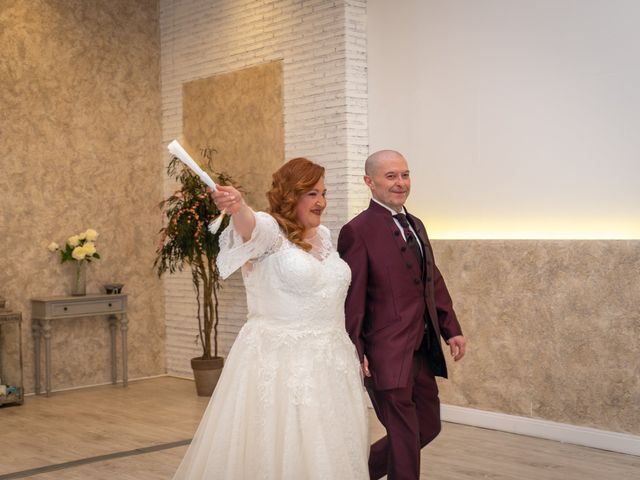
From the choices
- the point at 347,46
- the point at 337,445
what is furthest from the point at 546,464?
the point at 347,46

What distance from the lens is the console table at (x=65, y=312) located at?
25.8ft

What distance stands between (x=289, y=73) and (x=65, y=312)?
2757mm

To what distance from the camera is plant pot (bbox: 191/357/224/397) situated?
25.6 feet

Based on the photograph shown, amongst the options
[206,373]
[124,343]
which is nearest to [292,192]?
[206,373]

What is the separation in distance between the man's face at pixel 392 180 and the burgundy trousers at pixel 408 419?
685mm

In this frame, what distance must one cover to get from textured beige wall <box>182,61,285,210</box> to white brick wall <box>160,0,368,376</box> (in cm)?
10

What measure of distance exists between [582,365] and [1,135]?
5.06 m

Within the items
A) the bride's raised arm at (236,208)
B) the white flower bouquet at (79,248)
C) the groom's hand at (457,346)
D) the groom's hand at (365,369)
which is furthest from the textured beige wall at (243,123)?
the bride's raised arm at (236,208)

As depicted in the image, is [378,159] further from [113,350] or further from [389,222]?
[113,350]

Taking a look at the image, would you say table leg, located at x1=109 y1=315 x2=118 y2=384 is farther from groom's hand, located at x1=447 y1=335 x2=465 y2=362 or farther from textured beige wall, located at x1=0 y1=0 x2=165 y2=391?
groom's hand, located at x1=447 y1=335 x2=465 y2=362

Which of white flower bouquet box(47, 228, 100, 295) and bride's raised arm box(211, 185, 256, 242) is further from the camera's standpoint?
white flower bouquet box(47, 228, 100, 295)

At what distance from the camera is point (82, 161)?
843 centimetres

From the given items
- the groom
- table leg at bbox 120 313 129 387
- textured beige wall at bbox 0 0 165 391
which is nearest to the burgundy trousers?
the groom

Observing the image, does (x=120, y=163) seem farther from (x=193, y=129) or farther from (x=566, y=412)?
(x=566, y=412)
